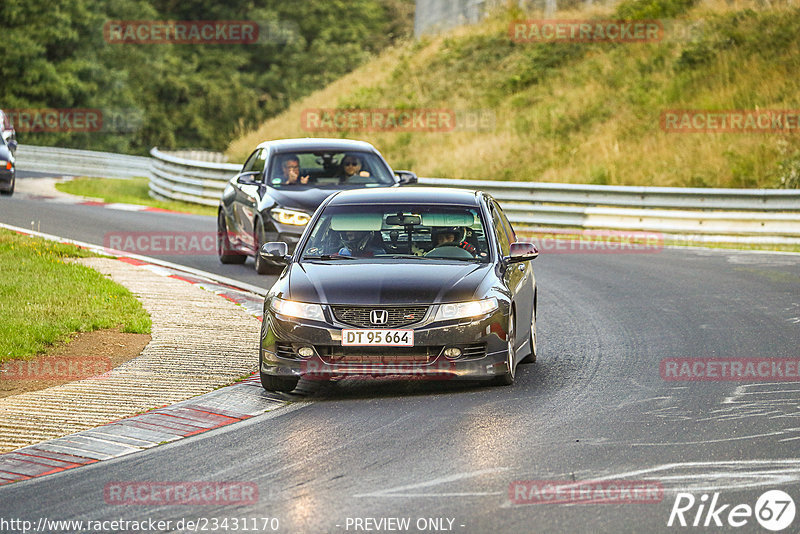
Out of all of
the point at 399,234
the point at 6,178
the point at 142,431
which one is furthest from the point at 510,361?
the point at 6,178

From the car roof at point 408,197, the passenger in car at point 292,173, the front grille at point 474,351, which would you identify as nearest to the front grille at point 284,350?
the front grille at point 474,351

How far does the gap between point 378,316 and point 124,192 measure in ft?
89.1

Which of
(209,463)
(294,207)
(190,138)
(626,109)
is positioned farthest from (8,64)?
(209,463)

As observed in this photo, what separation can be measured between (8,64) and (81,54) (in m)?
4.01

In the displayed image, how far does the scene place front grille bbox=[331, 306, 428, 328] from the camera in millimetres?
9305

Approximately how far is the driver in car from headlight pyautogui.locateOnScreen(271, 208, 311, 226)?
5.52 meters

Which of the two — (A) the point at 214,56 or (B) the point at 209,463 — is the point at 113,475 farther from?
(A) the point at 214,56

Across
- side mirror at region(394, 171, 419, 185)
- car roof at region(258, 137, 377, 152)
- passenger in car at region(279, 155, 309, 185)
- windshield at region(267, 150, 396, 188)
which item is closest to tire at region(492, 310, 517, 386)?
windshield at region(267, 150, 396, 188)

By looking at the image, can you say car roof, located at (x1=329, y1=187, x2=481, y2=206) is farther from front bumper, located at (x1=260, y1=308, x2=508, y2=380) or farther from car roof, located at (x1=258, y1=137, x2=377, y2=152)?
car roof, located at (x1=258, y1=137, x2=377, y2=152)

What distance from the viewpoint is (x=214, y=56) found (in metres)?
69.8

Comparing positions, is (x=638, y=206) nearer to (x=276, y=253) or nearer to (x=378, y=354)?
(x=276, y=253)

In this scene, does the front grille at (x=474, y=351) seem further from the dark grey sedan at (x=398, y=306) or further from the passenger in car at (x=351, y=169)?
the passenger in car at (x=351, y=169)

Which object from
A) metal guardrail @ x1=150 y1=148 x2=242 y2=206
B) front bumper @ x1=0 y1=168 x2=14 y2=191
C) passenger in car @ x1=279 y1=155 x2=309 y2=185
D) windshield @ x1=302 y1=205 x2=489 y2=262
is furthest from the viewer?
metal guardrail @ x1=150 y1=148 x2=242 y2=206

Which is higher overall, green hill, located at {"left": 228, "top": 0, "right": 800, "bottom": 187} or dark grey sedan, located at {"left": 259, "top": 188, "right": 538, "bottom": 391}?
green hill, located at {"left": 228, "top": 0, "right": 800, "bottom": 187}
